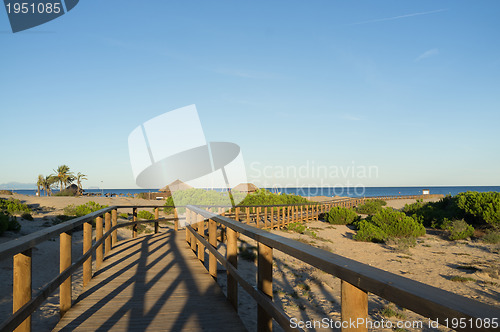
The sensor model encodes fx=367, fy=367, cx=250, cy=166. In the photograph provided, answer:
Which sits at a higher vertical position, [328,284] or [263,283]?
[263,283]

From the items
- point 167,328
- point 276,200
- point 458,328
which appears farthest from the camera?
point 276,200

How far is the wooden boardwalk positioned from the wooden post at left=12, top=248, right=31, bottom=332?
Answer: 3.36 ft

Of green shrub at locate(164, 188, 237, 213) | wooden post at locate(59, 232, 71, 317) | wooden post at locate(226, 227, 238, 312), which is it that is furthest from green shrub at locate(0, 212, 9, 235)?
green shrub at locate(164, 188, 237, 213)

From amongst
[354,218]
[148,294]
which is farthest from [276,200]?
[148,294]

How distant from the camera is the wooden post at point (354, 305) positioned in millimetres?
1674

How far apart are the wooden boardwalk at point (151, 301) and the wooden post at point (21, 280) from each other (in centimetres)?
103

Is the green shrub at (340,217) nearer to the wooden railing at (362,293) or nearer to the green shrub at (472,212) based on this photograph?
the green shrub at (472,212)

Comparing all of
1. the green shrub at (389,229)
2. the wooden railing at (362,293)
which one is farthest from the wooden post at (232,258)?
the green shrub at (389,229)

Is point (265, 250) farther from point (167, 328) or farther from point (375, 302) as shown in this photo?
point (375, 302)

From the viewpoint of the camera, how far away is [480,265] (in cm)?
1056

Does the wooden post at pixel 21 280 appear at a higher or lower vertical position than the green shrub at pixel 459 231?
higher

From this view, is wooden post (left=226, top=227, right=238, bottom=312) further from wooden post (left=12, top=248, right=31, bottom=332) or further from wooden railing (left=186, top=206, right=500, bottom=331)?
wooden post (left=12, top=248, right=31, bottom=332)

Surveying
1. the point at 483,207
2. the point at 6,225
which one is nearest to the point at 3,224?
the point at 6,225

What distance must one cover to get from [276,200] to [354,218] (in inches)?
217
